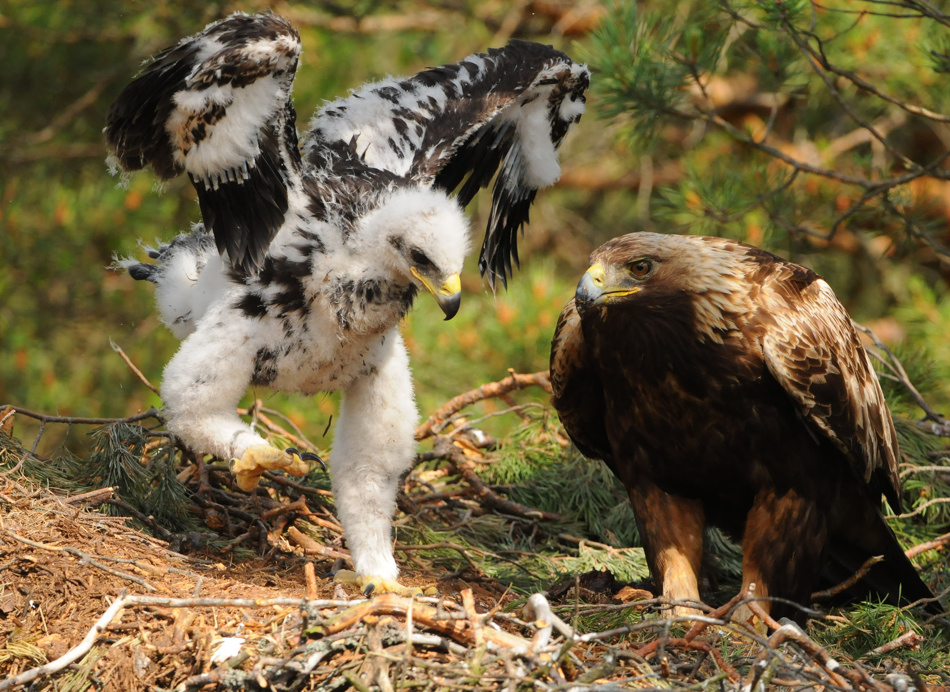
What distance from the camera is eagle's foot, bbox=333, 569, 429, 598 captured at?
3019 mm

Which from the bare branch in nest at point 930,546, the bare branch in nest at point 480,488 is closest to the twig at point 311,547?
the bare branch in nest at point 480,488

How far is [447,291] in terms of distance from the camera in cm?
299

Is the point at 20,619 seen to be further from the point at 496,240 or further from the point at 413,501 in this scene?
the point at 496,240

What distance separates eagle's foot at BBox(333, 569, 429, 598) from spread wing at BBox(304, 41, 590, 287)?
134 centimetres

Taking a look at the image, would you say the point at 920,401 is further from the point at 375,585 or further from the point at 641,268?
the point at 375,585

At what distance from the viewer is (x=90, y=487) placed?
3494 mm

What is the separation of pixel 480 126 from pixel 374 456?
125cm

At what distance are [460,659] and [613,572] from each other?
155cm

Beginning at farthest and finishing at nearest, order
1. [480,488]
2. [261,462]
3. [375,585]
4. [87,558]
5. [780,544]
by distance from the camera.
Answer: [480,488]
[780,544]
[375,585]
[261,462]
[87,558]

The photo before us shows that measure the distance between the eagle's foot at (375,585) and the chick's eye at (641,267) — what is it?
1240mm

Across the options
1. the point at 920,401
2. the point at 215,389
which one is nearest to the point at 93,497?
the point at 215,389

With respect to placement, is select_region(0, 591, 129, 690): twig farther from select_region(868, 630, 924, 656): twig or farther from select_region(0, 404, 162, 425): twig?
select_region(868, 630, 924, 656): twig

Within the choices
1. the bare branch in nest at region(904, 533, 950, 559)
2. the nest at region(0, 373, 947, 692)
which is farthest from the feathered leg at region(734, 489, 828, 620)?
the bare branch in nest at region(904, 533, 950, 559)

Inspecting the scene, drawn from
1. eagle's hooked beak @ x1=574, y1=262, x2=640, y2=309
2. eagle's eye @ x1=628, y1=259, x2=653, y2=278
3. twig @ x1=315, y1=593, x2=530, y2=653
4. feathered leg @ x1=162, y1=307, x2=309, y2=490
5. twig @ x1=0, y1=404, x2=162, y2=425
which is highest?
eagle's eye @ x1=628, y1=259, x2=653, y2=278
